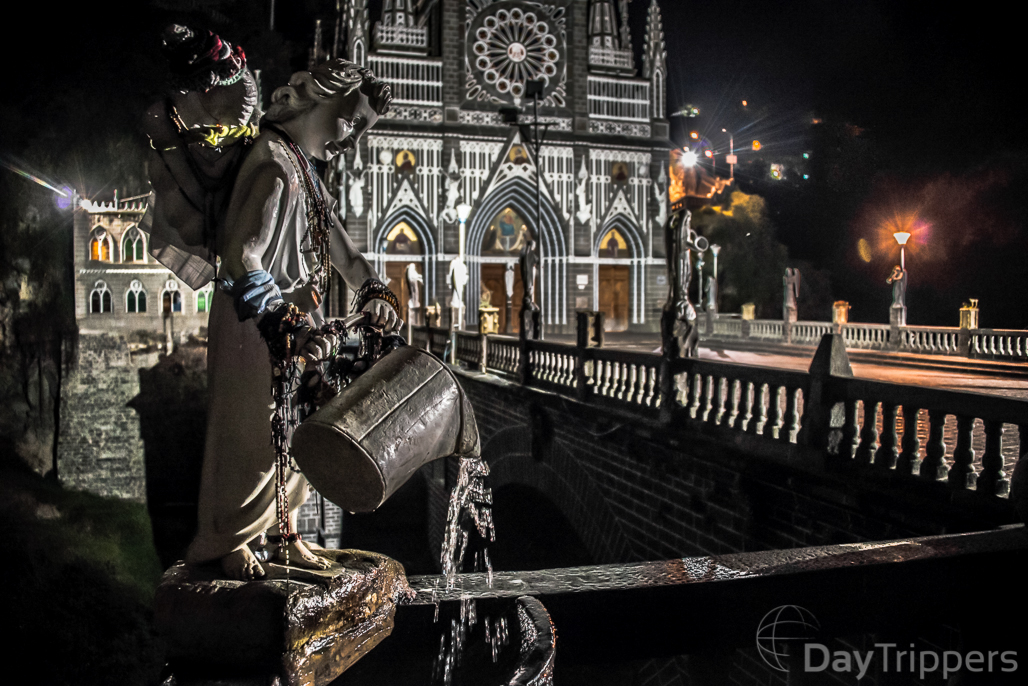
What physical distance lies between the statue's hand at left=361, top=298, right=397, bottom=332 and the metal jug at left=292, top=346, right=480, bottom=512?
0.24 metres

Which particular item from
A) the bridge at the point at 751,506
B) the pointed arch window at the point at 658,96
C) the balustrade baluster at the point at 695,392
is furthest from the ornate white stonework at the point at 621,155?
the balustrade baluster at the point at 695,392

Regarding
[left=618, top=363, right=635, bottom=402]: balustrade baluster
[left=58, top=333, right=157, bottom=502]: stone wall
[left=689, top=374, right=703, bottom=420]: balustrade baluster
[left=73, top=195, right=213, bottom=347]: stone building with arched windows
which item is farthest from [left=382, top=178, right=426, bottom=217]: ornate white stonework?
[left=689, top=374, right=703, bottom=420]: balustrade baluster

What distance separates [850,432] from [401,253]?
85.6 ft

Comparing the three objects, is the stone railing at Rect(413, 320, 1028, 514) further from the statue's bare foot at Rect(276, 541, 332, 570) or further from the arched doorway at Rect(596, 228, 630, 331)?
the arched doorway at Rect(596, 228, 630, 331)

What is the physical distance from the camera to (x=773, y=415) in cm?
576

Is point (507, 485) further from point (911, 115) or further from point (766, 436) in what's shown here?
point (911, 115)

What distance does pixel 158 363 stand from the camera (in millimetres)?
23203

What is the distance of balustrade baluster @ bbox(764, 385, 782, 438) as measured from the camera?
18.7 ft

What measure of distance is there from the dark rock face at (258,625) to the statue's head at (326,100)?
4.64ft

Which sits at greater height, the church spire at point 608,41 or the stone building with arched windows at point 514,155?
the church spire at point 608,41

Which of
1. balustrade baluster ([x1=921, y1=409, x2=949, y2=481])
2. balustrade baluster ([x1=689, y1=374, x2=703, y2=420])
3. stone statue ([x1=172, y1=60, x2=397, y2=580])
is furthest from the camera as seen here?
balustrade baluster ([x1=689, y1=374, x2=703, y2=420])

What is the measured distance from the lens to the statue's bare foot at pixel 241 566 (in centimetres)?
203

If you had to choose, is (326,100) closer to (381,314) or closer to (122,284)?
(381,314)

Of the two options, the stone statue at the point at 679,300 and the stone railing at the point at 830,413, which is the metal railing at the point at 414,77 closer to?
the stone railing at the point at 830,413
